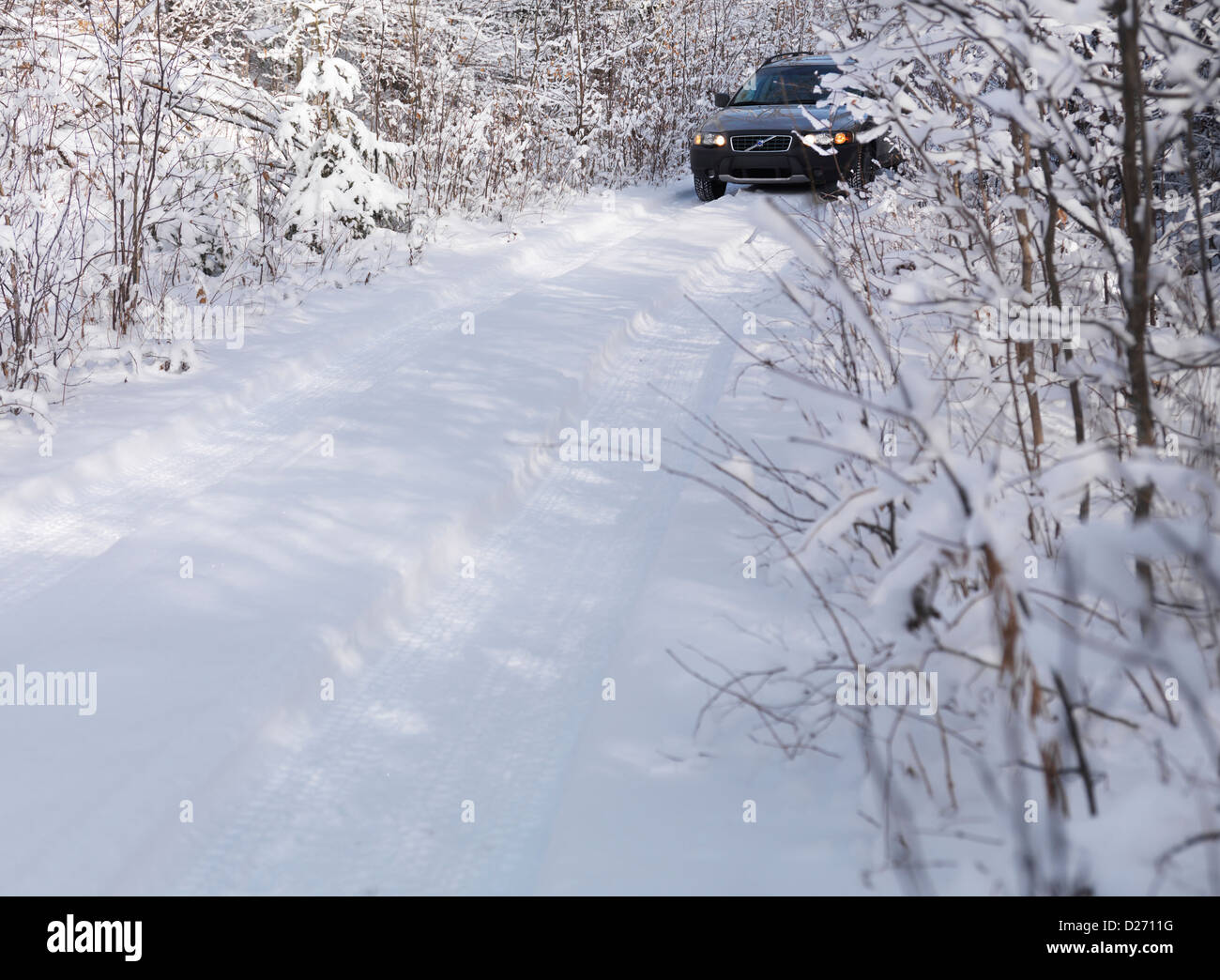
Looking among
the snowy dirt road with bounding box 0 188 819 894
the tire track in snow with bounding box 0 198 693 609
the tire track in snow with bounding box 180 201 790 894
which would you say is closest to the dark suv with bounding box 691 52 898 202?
the snowy dirt road with bounding box 0 188 819 894

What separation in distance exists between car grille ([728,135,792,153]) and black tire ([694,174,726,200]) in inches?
25.5

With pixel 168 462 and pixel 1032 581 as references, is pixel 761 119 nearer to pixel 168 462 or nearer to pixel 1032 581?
pixel 168 462

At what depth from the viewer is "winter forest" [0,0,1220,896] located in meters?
1.80

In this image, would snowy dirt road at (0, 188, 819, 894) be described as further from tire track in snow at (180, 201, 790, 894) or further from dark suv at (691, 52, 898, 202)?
dark suv at (691, 52, 898, 202)

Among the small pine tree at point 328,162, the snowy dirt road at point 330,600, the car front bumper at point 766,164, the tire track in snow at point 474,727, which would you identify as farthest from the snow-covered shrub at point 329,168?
the car front bumper at point 766,164

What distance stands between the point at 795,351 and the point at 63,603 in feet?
11.2

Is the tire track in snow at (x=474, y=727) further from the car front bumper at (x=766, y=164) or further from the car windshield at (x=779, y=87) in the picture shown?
the car windshield at (x=779, y=87)

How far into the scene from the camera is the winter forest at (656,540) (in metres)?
1.80

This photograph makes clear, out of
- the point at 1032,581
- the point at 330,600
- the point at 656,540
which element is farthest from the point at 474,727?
the point at 1032,581

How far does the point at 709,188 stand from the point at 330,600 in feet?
33.3

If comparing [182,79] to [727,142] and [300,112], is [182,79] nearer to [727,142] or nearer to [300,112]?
[300,112]
